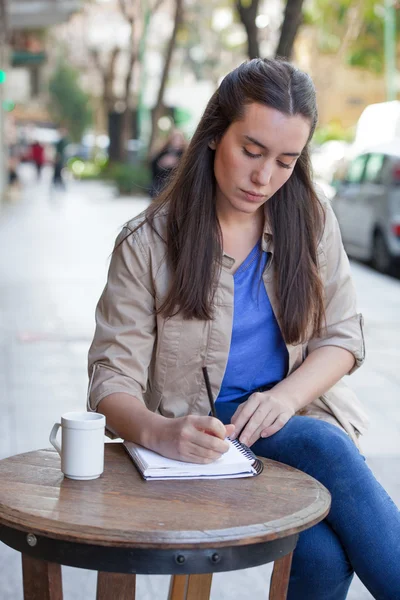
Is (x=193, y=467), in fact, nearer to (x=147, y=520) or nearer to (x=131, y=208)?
(x=147, y=520)

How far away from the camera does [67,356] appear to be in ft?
22.6

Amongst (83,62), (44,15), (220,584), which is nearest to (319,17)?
(44,15)

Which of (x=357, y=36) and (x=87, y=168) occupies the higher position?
(x=357, y=36)

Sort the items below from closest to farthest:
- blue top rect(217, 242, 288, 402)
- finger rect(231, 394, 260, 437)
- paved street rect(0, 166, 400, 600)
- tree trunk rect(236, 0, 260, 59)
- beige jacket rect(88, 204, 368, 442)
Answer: finger rect(231, 394, 260, 437) → beige jacket rect(88, 204, 368, 442) → blue top rect(217, 242, 288, 402) → paved street rect(0, 166, 400, 600) → tree trunk rect(236, 0, 260, 59)

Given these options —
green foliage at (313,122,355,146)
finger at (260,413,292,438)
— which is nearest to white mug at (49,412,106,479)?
finger at (260,413,292,438)

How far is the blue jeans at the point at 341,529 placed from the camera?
210cm

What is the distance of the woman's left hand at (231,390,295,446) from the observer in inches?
90.7

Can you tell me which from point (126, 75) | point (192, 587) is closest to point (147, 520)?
point (192, 587)

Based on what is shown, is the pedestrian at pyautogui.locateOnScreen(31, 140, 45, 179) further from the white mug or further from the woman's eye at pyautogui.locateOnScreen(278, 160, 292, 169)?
the white mug

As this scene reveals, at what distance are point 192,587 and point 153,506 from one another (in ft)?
1.50

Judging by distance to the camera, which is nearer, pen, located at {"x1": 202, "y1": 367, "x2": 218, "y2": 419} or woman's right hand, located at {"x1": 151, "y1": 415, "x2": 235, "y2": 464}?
woman's right hand, located at {"x1": 151, "y1": 415, "x2": 235, "y2": 464}

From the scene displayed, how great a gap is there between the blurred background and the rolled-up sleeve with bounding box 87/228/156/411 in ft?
1.61

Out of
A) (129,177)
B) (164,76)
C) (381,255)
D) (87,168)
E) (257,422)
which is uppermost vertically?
(257,422)

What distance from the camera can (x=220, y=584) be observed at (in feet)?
11.2
